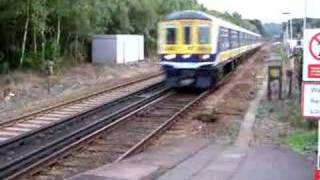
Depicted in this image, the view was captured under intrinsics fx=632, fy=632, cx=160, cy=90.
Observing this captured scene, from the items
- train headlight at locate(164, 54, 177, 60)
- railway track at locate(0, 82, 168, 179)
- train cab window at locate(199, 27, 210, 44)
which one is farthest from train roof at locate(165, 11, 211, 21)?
railway track at locate(0, 82, 168, 179)

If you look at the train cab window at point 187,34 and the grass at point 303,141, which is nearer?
the grass at point 303,141

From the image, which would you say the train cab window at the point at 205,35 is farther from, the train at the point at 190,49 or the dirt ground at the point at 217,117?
the dirt ground at the point at 217,117

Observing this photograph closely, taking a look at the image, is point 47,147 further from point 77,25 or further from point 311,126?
point 77,25

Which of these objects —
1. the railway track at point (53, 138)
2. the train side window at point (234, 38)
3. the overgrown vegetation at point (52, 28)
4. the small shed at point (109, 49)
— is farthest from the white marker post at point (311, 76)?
the small shed at point (109, 49)

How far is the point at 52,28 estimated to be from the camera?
31.7 m

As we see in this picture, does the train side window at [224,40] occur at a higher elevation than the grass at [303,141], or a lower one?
higher

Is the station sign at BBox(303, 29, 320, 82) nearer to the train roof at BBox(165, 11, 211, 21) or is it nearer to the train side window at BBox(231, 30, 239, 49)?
Result: the train roof at BBox(165, 11, 211, 21)

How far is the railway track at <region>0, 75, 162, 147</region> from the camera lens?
1326cm

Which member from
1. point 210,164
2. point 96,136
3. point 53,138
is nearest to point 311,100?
point 210,164

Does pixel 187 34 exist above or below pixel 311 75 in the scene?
above

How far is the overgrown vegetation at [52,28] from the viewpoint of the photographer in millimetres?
26250

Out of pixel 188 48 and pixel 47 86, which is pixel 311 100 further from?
pixel 47 86

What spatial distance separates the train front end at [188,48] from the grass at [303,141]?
891cm

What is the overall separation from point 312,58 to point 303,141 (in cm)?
654
